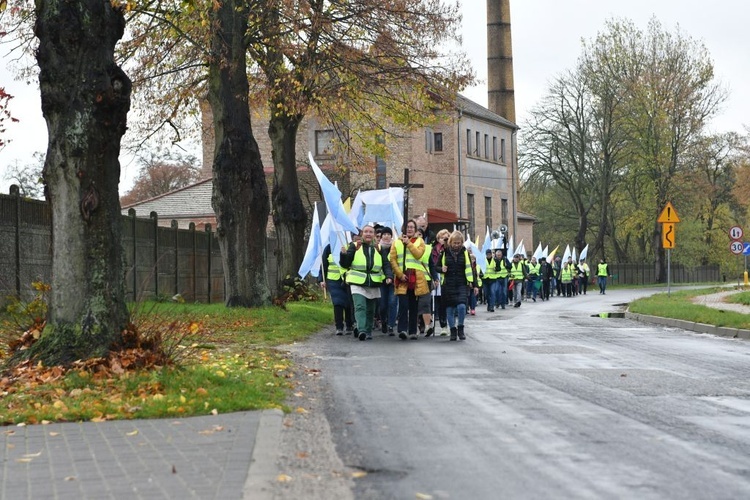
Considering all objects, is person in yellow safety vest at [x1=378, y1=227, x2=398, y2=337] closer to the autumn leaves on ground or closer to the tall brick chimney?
the autumn leaves on ground

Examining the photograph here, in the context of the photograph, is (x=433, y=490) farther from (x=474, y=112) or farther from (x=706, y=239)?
(x=706, y=239)

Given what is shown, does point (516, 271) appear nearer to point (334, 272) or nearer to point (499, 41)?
point (334, 272)

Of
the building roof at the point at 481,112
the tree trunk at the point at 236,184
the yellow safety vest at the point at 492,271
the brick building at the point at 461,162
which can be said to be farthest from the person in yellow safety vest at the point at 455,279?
the building roof at the point at 481,112

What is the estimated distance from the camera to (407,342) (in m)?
18.7

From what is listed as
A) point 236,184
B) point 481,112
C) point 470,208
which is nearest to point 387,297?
point 236,184

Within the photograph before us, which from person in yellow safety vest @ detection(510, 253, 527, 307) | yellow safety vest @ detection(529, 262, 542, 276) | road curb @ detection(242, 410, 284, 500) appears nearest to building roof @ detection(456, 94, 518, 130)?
yellow safety vest @ detection(529, 262, 542, 276)

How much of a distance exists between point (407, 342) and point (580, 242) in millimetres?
59424

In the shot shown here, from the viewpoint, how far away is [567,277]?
52.6m

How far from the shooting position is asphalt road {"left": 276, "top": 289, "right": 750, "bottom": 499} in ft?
21.6

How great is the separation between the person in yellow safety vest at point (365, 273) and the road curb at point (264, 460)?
421 inches

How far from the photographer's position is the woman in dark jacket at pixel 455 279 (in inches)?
763

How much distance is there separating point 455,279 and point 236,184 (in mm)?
6459

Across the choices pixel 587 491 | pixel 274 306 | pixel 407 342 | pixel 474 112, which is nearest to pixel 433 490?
pixel 587 491

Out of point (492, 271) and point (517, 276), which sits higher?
point (492, 271)
